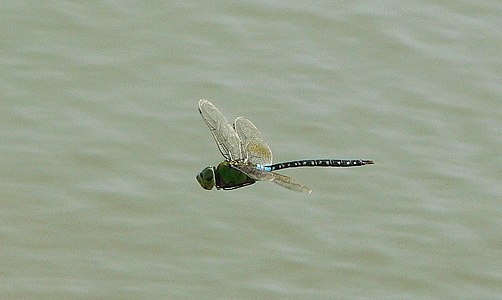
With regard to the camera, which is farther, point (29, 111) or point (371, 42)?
point (371, 42)

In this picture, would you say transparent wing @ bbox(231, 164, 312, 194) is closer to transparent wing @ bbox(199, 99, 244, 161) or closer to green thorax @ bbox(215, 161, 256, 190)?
green thorax @ bbox(215, 161, 256, 190)

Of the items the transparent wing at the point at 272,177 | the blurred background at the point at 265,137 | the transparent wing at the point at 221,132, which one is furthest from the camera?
the blurred background at the point at 265,137

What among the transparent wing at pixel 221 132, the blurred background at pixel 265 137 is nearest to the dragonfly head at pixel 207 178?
the transparent wing at pixel 221 132

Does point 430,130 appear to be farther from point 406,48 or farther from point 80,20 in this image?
point 80,20

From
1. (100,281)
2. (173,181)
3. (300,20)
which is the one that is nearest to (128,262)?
(100,281)

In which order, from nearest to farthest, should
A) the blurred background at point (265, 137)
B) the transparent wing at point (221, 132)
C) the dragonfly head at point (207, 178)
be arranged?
the dragonfly head at point (207, 178)
the transparent wing at point (221, 132)
the blurred background at point (265, 137)

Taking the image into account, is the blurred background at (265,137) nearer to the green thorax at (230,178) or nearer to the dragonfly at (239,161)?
A: the dragonfly at (239,161)
